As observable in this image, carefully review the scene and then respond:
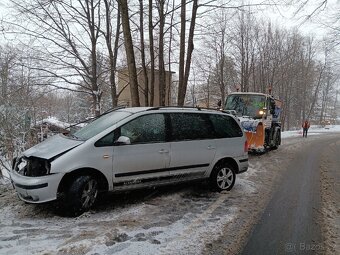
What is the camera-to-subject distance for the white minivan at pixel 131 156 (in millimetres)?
5066

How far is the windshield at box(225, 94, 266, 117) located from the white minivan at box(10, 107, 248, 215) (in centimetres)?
645

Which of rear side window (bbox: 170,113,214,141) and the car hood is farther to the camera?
rear side window (bbox: 170,113,214,141)

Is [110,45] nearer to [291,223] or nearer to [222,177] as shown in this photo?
[222,177]

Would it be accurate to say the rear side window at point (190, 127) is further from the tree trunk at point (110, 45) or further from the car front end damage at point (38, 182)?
the tree trunk at point (110, 45)

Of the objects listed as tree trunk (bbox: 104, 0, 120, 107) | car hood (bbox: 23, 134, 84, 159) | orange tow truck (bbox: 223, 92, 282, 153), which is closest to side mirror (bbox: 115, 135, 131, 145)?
car hood (bbox: 23, 134, 84, 159)

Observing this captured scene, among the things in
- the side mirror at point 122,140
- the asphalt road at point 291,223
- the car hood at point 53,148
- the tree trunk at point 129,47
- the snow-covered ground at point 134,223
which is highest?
the tree trunk at point 129,47

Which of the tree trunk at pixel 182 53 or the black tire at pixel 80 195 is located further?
the tree trunk at pixel 182 53

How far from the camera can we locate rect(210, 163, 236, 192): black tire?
23.3ft

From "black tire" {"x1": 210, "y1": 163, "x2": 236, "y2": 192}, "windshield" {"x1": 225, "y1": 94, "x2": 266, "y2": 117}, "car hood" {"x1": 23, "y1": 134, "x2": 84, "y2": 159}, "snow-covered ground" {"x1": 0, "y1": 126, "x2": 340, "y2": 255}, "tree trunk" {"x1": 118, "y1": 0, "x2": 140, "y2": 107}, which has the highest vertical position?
"tree trunk" {"x1": 118, "y1": 0, "x2": 140, "y2": 107}

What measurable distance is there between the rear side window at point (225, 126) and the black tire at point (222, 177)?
70 centimetres

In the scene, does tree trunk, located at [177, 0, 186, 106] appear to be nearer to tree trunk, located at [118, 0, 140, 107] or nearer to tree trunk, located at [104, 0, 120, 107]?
tree trunk, located at [118, 0, 140, 107]

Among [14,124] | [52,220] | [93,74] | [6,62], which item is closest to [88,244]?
[52,220]

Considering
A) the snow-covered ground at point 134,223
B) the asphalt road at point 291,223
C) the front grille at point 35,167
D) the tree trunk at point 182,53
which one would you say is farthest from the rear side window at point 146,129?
the tree trunk at point 182,53

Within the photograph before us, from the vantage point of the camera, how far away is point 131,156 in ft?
18.8
